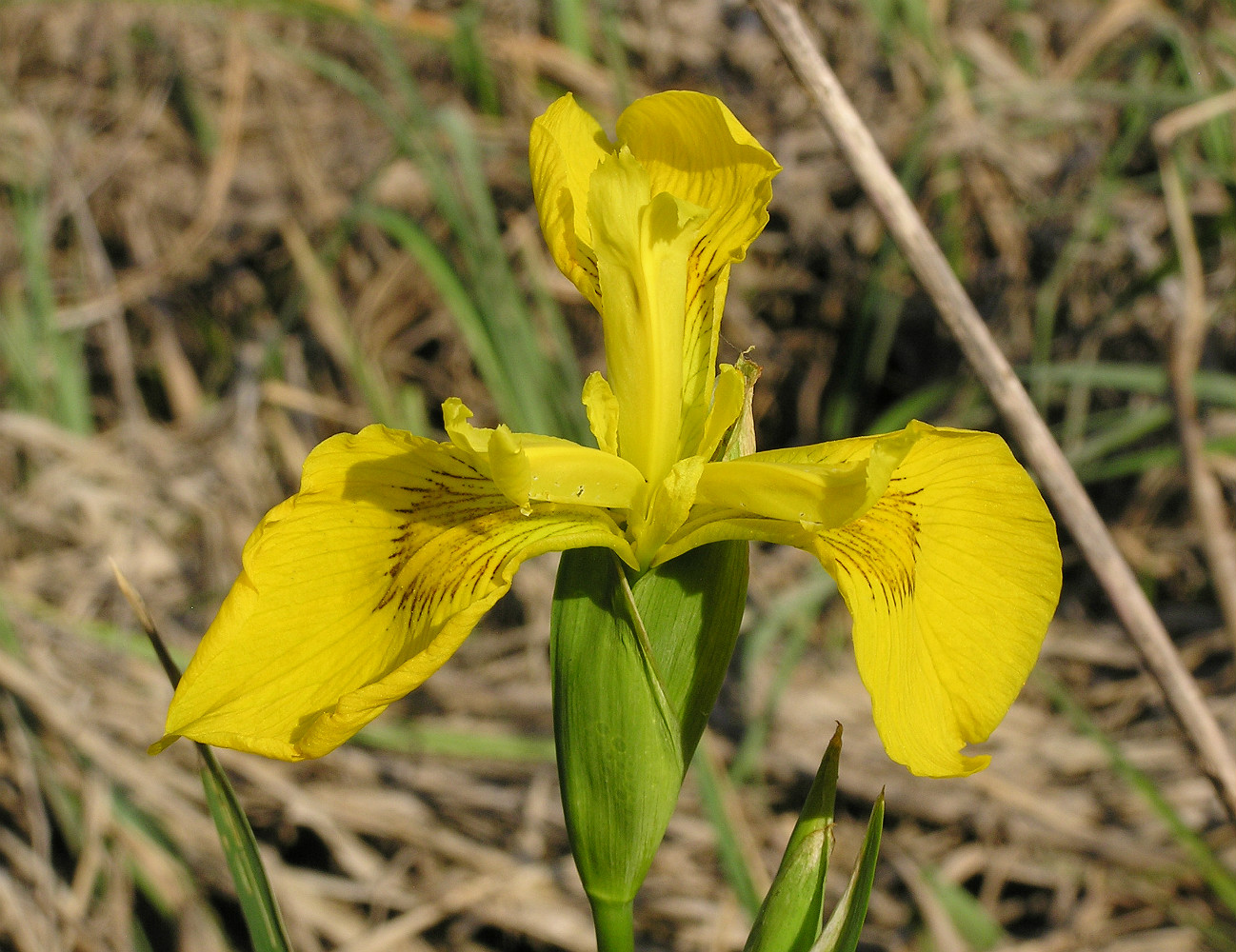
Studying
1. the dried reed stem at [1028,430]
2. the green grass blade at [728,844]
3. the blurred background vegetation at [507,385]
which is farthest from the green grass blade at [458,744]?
the dried reed stem at [1028,430]

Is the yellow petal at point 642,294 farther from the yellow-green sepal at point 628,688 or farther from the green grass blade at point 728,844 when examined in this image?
the green grass blade at point 728,844

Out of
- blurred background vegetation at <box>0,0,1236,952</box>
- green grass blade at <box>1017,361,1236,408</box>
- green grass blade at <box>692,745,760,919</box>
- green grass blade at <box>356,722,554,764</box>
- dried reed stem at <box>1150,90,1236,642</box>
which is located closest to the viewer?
green grass blade at <box>692,745,760,919</box>

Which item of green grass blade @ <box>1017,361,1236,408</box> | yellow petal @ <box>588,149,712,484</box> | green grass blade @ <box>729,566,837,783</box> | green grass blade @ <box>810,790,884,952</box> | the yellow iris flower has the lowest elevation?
green grass blade @ <box>729,566,837,783</box>

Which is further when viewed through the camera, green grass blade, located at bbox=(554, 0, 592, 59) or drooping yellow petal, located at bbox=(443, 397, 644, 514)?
green grass blade, located at bbox=(554, 0, 592, 59)

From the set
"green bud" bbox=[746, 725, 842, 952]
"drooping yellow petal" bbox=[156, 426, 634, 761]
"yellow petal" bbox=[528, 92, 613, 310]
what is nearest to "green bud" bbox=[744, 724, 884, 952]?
"green bud" bbox=[746, 725, 842, 952]

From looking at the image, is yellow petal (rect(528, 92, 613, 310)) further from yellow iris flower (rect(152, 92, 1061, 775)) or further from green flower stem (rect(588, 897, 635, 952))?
green flower stem (rect(588, 897, 635, 952))
